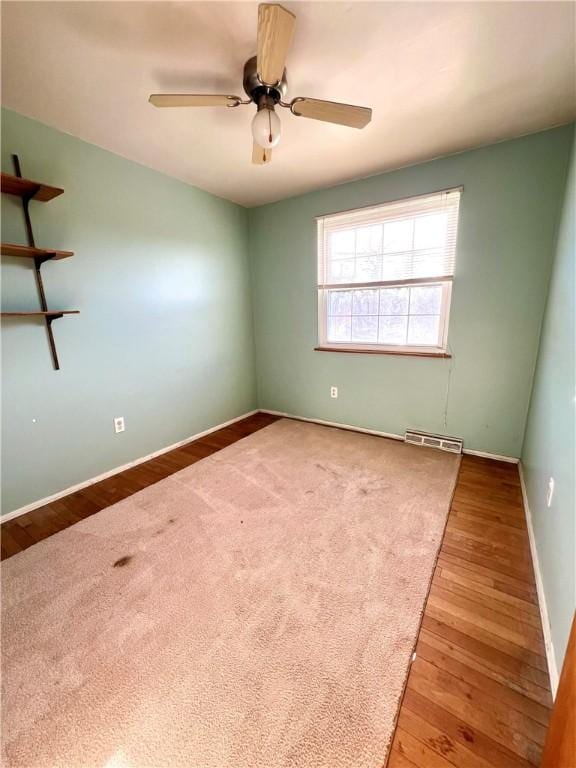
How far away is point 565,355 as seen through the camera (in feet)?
4.84

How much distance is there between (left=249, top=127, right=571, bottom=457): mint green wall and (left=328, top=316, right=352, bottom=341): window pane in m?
0.18

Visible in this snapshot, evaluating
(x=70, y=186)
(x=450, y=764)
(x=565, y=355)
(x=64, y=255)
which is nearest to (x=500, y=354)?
(x=565, y=355)

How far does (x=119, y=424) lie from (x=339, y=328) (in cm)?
228

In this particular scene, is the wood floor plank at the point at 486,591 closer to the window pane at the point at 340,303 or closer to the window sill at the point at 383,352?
the window sill at the point at 383,352

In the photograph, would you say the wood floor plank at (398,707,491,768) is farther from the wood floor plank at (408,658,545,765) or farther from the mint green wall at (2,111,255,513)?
the mint green wall at (2,111,255,513)

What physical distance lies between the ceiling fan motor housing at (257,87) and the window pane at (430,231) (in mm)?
1581

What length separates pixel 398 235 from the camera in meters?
2.65

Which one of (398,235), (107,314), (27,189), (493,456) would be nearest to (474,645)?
(493,456)

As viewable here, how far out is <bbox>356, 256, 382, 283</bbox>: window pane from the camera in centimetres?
278

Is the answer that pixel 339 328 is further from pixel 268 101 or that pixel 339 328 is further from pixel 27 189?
pixel 27 189

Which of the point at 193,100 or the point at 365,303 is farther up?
the point at 193,100

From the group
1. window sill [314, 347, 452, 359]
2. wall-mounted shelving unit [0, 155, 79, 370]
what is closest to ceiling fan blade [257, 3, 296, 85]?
wall-mounted shelving unit [0, 155, 79, 370]

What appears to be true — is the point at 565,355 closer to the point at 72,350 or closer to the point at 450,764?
the point at 450,764

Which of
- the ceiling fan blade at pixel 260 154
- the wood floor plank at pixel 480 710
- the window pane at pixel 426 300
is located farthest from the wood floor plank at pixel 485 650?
the ceiling fan blade at pixel 260 154
